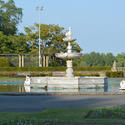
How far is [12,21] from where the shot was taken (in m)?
68.9

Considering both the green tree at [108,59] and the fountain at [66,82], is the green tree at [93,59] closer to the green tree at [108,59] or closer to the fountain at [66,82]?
the green tree at [108,59]

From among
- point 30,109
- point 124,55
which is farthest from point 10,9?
point 30,109

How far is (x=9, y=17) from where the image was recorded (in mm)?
69375

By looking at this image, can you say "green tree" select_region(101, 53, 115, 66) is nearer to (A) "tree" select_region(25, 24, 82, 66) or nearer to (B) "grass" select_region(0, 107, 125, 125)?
(A) "tree" select_region(25, 24, 82, 66)

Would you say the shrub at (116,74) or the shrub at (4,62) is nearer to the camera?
the shrub at (116,74)

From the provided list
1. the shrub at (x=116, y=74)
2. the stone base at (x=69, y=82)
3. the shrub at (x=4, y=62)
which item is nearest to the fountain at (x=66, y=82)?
the stone base at (x=69, y=82)

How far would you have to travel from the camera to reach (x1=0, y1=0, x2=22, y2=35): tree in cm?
6719

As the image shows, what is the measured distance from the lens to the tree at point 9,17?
2645 inches

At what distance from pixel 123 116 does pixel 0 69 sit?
124ft

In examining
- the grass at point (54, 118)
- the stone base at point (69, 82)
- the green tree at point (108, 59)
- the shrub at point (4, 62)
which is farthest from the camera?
the green tree at point (108, 59)

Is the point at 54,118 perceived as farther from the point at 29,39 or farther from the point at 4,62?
the point at 29,39

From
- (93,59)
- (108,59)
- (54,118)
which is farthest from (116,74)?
(108,59)

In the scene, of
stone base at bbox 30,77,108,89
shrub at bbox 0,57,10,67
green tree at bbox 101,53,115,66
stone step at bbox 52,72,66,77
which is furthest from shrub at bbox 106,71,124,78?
green tree at bbox 101,53,115,66

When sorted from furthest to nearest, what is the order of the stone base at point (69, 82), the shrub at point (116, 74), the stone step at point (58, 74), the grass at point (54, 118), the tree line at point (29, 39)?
the tree line at point (29, 39), the stone step at point (58, 74), the shrub at point (116, 74), the stone base at point (69, 82), the grass at point (54, 118)
